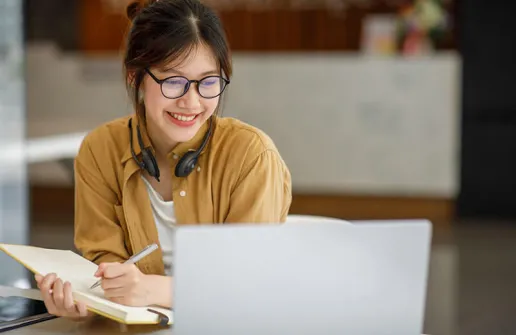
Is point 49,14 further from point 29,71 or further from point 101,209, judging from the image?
point 101,209

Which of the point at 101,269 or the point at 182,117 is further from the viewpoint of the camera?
the point at 182,117

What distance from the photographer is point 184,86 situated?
1.56 m

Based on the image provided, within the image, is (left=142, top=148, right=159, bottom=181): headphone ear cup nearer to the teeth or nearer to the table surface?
the teeth

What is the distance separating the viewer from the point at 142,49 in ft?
5.29

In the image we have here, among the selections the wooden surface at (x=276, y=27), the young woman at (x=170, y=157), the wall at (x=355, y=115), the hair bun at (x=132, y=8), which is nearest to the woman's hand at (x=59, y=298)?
the young woman at (x=170, y=157)

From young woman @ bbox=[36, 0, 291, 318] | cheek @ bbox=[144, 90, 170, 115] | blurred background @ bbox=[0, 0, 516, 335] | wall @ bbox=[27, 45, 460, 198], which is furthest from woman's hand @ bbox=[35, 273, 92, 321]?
wall @ bbox=[27, 45, 460, 198]

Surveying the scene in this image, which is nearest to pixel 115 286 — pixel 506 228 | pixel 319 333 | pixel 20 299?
pixel 20 299

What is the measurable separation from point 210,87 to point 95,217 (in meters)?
0.35

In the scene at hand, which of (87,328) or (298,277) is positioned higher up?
(298,277)

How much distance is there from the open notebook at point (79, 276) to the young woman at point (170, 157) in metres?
0.16

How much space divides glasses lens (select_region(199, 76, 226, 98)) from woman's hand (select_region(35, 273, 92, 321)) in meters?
0.38

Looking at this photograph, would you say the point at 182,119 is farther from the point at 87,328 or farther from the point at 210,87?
the point at 87,328

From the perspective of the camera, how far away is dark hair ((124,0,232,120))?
1.58 metres

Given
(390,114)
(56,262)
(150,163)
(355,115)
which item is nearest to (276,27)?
(355,115)
